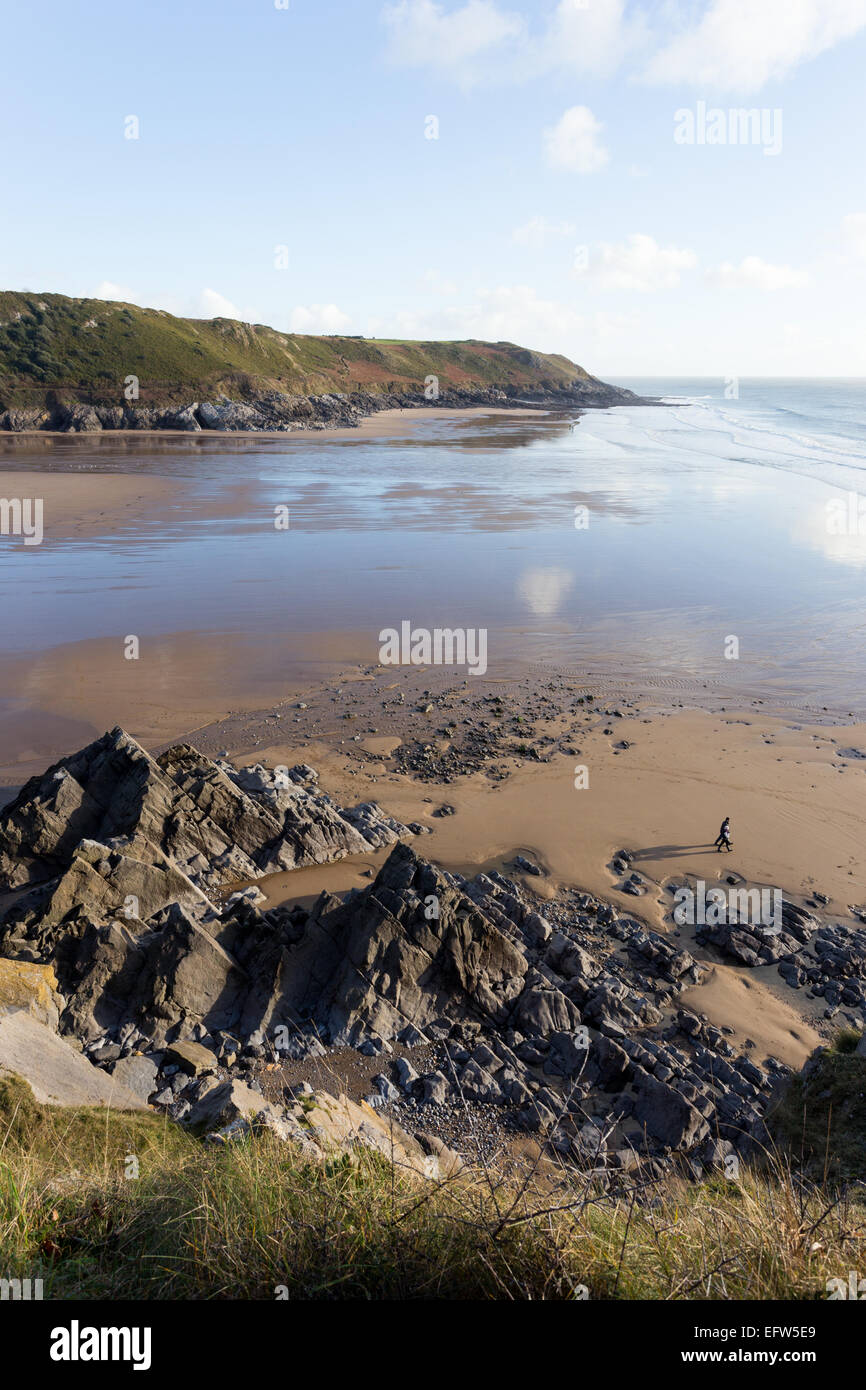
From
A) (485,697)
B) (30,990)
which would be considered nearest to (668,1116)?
(30,990)

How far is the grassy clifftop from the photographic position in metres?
78.7

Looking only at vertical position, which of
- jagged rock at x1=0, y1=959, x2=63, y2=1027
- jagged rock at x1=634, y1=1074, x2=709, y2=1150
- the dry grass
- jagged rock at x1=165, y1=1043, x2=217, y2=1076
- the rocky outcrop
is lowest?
jagged rock at x1=634, y1=1074, x2=709, y2=1150

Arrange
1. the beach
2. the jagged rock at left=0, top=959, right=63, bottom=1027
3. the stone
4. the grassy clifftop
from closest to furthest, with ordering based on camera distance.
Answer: the stone → the jagged rock at left=0, top=959, right=63, bottom=1027 → the beach → the grassy clifftop

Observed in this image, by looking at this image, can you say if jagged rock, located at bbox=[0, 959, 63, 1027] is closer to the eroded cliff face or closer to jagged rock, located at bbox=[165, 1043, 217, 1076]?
the eroded cliff face

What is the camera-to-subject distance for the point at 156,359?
86750 millimetres

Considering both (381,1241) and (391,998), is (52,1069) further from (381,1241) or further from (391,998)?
(381,1241)

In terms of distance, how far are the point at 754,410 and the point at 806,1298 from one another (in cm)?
13177

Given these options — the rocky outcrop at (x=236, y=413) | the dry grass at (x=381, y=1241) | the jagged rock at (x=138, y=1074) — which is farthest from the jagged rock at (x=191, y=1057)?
the rocky outcrop at (x=236, y=413)

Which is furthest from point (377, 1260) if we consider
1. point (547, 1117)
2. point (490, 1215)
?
point (547, 1117)

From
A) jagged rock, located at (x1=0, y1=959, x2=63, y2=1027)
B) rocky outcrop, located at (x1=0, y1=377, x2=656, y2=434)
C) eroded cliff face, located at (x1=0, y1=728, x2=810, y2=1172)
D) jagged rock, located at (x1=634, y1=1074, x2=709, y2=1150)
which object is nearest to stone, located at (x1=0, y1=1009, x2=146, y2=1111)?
eroded cliff face, located at (x1=0, y1=728, x2=810, y2=1172)

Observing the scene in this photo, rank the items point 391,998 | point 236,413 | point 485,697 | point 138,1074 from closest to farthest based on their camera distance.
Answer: point 138,1074 → point 391,998 → point 485,697 → point 236,413

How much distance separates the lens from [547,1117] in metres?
7.50

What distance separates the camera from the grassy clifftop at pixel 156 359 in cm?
7869

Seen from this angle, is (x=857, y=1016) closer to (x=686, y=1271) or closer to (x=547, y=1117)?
(x=547, y=1117)
